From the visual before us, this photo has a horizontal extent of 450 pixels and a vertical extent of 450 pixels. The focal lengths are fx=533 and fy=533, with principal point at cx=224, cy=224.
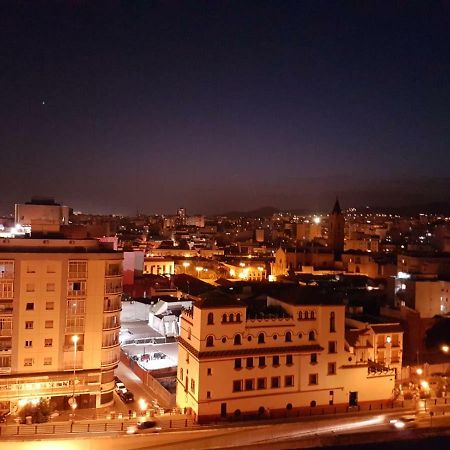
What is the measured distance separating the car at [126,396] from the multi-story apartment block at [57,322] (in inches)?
20.4

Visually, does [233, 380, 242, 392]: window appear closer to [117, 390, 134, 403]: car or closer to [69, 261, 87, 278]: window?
[117, 390, 134, 403]: car

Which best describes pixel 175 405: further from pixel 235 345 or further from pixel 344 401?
pixel 344 401

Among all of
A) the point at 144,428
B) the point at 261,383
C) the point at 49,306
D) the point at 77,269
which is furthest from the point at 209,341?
the point at 49,306

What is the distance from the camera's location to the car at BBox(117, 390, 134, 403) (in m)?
24.8

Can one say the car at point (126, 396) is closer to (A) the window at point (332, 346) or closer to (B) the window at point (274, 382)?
(B) the window at point (274, 382)

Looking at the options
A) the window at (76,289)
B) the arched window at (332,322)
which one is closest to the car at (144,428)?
the window at (76,289)

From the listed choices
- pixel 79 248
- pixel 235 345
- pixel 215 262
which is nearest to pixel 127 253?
pixel 215 262

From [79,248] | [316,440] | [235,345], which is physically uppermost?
[79,248]

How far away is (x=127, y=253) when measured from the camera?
5388 centimetres

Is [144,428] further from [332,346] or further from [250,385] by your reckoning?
[332,346]

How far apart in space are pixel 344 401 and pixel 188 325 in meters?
8.14

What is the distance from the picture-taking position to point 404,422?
24.0m

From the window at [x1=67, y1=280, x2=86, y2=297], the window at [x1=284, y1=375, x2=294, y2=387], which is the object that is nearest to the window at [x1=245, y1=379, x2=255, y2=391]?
the window at [x1=284, y1=375, x2=294, y2=387]

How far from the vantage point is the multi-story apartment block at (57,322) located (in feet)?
77.2
